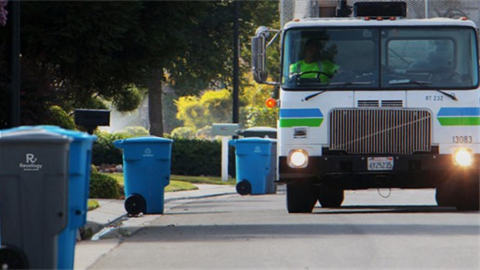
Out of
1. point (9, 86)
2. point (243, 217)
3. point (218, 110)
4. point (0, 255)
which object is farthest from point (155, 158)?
point (218, 110)

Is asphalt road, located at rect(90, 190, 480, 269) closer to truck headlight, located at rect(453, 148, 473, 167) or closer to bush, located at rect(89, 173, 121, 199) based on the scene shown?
truck headlight, located at rect(453, 148, 473, 167)

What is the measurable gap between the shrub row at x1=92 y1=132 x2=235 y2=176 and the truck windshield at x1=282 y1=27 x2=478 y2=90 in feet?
86.1

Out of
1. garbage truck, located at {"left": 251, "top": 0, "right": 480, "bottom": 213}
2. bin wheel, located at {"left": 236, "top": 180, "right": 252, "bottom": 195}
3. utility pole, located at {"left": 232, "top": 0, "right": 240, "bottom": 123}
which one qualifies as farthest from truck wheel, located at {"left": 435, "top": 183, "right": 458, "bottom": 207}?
utility pole, located at {"left": 232, "top": 0, "right": 240, "bottom": 123}

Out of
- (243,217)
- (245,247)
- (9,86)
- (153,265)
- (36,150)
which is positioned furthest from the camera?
(243,217)

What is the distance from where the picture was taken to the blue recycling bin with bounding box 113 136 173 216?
1859cm

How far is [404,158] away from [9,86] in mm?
5417

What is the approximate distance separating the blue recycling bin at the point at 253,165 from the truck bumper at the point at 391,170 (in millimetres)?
11985

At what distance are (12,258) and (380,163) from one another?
8171 mm

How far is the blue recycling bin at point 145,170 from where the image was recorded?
61.0 ft

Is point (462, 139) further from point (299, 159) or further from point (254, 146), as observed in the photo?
point (254, 146)

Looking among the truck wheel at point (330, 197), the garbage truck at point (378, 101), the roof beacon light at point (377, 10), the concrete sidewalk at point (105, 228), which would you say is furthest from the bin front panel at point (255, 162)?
the roof beacon light at point (377, 10)

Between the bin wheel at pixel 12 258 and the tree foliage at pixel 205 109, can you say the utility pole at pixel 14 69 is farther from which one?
the tree foliage at pixel 205 109

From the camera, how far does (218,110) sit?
310 feet

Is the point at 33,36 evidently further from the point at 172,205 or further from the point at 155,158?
the point at 172,205
